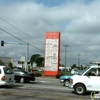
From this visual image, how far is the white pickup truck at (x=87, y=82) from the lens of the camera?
1538 centimetres

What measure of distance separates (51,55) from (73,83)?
35040mm

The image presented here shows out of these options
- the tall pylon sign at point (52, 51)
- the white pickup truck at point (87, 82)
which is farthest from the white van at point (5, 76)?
the tall pylon sign at point (52, 51)

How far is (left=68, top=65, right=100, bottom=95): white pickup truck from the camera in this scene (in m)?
15.4

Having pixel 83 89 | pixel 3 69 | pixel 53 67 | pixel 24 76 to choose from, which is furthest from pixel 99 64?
pixel 53 67

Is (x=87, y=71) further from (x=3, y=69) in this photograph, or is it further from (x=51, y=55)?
(x=51, y=55)

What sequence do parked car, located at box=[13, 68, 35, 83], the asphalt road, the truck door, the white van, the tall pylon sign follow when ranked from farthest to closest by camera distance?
the tall pylon sign, parked car, located at box=[13, 68, 35, 83], the white van, the truck door, the asphalt road

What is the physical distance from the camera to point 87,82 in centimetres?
1548

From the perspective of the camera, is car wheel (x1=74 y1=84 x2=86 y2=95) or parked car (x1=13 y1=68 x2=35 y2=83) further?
parked car (x1=13 y1=68 x2=35 y2=83)

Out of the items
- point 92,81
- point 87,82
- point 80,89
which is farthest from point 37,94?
point 92,81

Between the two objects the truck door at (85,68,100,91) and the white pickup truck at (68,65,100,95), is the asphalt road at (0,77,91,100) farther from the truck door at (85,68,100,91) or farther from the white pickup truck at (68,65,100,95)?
the truck door at (85,68,100,91)

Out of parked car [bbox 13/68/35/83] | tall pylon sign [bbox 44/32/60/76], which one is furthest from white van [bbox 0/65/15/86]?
tall pylon sign [bbox 44/32/60/76]

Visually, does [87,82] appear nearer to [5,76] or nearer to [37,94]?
[37,94]

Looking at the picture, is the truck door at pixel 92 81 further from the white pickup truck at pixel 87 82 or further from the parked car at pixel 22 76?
the parked car at pixel 22 76

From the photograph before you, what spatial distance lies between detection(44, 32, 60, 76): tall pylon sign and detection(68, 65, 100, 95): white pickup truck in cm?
3446
